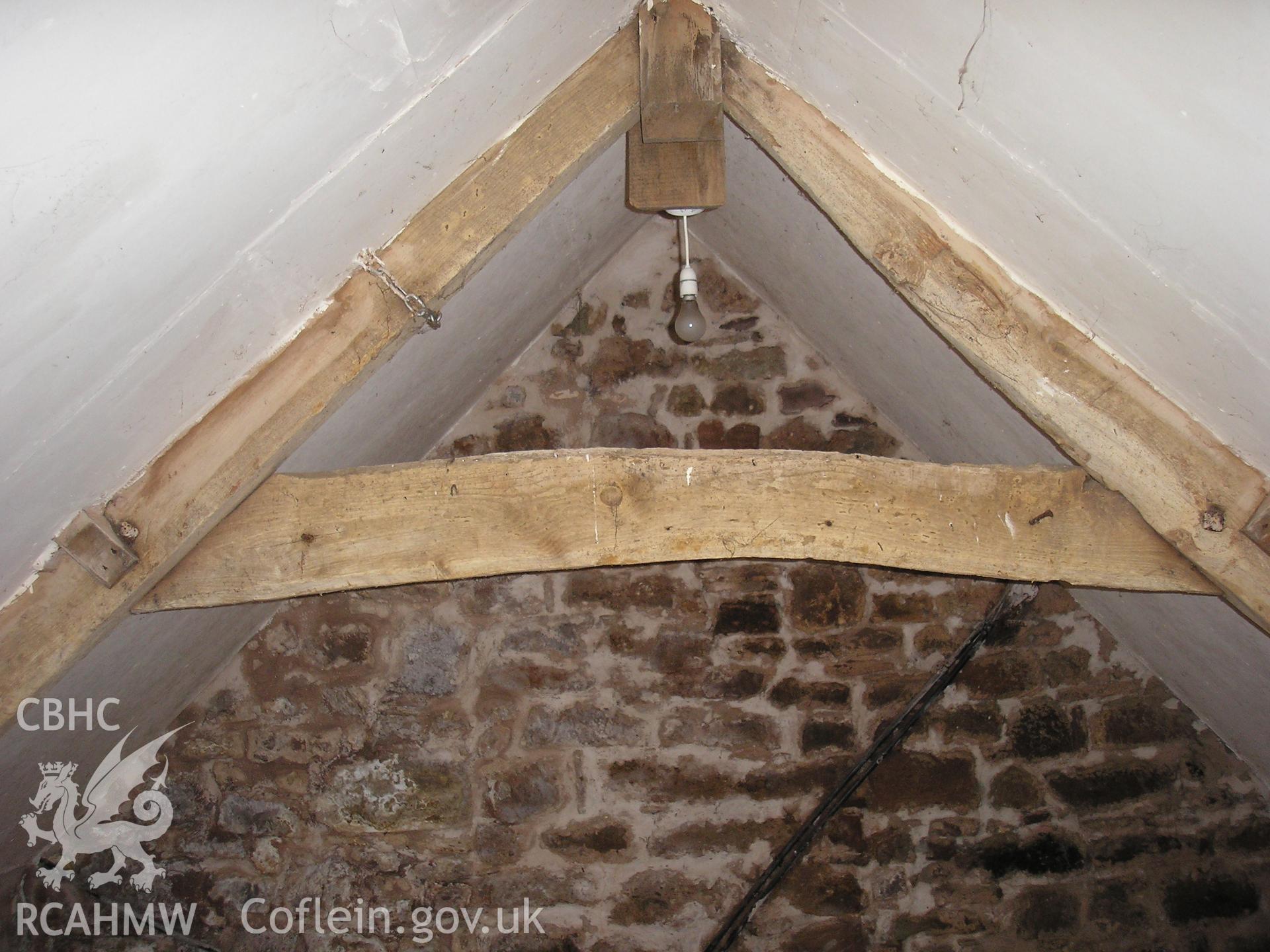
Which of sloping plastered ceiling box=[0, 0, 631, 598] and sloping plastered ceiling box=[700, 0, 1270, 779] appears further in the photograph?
sloping plastered ceiling box=[700, 0, 1270, 779]

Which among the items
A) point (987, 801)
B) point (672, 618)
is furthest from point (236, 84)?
point (987, 801)

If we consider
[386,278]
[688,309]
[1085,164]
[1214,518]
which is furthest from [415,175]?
[1214,518]

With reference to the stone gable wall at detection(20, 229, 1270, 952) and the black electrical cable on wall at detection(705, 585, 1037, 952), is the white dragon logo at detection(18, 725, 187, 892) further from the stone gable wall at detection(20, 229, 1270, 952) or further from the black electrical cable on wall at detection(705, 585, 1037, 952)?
the black electrical cable on wall at detection(705, 585, 1037, 952)

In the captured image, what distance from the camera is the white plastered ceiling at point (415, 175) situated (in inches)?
44.4

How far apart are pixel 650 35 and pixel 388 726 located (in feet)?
6.52

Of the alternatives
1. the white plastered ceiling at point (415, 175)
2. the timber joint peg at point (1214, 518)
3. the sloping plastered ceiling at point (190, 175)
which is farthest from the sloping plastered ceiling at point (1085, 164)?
the sloping plastered ceiling at point (190, 175)

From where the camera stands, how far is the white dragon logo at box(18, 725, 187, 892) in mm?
2582

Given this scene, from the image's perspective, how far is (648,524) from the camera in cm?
187

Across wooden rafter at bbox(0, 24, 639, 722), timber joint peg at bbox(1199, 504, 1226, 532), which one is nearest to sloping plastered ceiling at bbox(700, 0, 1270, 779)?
timber joint peg at bbox(1199, 504, 1226, 532)

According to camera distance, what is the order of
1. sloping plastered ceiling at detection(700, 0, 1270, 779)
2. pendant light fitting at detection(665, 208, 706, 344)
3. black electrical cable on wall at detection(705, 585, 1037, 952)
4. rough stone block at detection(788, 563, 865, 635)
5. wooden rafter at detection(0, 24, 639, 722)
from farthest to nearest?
rough stone block at detection(788, 563, 865, 635)
black electrical cable on wall at detection(705, 585, 1037, 952)
pendant light fitting at detection(665, 208, 706, 344)
wooden rafter at detection(0, 24, 639, 722)
sloping plastered ceiling at detection(700, 0, 1270, 779)

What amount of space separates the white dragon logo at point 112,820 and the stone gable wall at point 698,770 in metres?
0.06

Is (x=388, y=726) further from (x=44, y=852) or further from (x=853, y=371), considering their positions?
(x=853, y=371)

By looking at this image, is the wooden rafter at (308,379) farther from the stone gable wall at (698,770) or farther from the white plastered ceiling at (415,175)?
the stone gable wall at (698,770)

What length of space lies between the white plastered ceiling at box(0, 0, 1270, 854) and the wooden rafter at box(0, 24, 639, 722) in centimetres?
4
